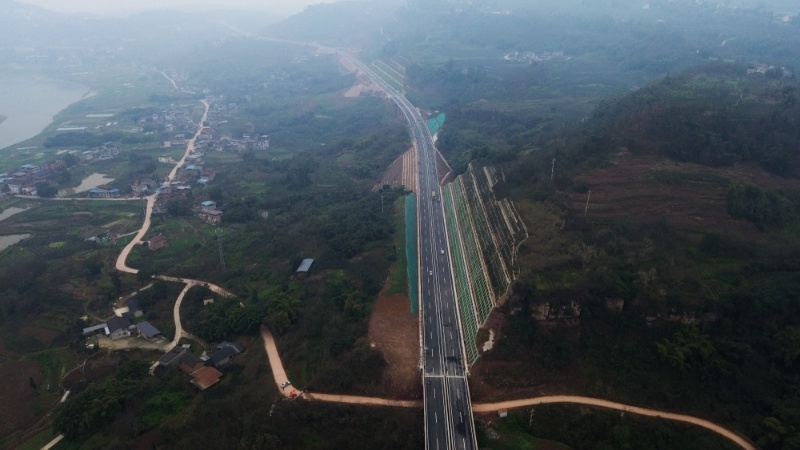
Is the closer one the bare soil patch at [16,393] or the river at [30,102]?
the bare soil patch at [16,393]

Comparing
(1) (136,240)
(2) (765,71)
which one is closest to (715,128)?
(2) (765,71)

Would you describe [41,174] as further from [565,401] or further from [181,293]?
[565,401]

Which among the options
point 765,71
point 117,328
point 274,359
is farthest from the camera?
point 765,71

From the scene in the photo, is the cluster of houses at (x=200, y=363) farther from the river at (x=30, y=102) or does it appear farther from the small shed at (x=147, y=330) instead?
the river at (x=30, y=102)

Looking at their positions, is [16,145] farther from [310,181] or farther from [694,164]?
[694,164]

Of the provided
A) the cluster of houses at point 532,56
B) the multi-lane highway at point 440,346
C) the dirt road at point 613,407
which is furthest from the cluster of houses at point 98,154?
the cluster of houses at point 532,56

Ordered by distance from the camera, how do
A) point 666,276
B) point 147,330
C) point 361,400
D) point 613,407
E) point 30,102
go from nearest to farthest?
point 613,407 → point 361,400 → point 666,276 → point 147,330 → point 30,102
